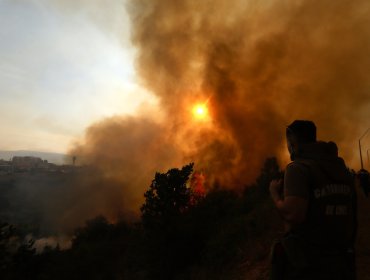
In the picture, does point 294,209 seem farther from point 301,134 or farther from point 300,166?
point 301,134

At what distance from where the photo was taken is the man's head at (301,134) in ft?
9.07

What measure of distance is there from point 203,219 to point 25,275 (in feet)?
42.4

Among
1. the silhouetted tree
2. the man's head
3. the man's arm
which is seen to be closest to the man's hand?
the man's arm

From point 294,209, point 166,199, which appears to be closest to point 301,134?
point 294,209

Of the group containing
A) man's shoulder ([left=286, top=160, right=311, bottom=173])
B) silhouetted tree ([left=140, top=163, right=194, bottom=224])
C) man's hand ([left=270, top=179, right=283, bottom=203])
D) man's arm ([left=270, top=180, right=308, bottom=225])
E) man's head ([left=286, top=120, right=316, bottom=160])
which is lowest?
man's arm ([left=270, top=180, right=308, bottom=225])

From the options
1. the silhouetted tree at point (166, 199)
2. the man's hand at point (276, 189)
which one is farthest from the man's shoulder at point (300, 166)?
the silhouetted tree at point (166, 199)

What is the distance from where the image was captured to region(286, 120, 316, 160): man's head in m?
2.76

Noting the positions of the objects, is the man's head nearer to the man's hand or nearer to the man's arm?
the man's hand

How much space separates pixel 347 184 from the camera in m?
2.66

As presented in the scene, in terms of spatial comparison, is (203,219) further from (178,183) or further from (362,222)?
(362,222)

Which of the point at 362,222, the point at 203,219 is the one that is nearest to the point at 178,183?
the point at 203,219

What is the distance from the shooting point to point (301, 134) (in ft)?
9.11

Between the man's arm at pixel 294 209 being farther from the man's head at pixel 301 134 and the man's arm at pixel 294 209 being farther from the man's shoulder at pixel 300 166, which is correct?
the man's head at pixel 301 134

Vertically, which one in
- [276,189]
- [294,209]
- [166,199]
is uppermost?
[166,199]
